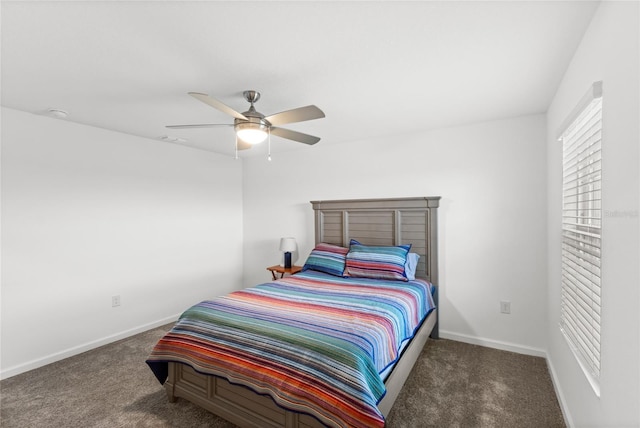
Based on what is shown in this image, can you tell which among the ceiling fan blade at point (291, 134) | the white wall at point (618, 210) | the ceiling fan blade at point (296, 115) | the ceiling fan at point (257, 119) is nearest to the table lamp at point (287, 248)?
the ceiling fan blade at point (291, 134)

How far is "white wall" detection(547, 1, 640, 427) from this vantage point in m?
1.08

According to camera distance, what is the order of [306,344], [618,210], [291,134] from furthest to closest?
[291,134], [306,344], [618,210]

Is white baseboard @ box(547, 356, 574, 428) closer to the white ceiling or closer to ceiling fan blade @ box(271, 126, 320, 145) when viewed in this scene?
the white ceiling

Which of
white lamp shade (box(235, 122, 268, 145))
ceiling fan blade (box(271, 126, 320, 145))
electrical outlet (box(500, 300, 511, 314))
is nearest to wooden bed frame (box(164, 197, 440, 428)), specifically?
electrical outlet (box(500, 300, 511, 314))

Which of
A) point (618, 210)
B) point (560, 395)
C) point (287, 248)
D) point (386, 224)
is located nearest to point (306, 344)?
point (618, 210)

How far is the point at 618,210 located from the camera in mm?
1227

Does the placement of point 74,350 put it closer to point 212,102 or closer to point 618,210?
point 212,102

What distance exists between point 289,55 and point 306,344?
177 cm

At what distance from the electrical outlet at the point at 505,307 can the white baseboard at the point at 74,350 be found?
4.06 meters

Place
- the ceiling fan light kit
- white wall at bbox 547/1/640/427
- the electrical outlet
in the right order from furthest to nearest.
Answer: the electrical outlet
the ceiling fan light kit
white wall at bbox 547/1/640/427

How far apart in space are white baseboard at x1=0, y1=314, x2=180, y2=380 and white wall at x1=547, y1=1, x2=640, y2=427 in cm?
423

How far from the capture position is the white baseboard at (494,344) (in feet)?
9.97

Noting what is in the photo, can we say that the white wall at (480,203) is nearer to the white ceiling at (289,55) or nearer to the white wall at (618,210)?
the white ceiling at (289,55)

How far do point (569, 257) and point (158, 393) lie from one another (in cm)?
325
